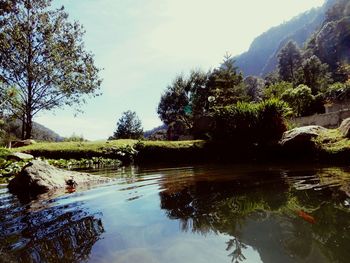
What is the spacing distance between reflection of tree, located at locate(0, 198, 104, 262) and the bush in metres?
12.2

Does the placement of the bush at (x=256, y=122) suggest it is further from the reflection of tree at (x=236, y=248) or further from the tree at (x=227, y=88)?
the tree at (x=227, y=88)

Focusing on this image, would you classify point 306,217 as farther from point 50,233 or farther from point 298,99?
point 298,99

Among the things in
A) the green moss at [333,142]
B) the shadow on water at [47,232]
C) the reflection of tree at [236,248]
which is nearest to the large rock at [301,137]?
the green moss at [333,142]

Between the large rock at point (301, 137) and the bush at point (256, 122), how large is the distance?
51.1 inches

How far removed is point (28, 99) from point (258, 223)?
92.6 ft

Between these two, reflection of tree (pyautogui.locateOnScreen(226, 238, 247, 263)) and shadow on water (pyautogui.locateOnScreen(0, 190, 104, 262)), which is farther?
shadow on water (pyautogui.locateOnScreen(0, 190, 104, 262))

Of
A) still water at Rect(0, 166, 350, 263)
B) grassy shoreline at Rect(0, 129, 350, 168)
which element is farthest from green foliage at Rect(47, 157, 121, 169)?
still water at Rect(0, 166, 350, 263)

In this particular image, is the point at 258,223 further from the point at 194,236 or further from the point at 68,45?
the point at 68,45

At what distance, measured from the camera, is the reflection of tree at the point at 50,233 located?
8.79 feet

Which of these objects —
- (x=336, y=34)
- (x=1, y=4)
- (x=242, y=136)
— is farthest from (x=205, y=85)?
(x=336, y=34)

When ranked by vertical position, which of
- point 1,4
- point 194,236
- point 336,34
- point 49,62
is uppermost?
point 336,34

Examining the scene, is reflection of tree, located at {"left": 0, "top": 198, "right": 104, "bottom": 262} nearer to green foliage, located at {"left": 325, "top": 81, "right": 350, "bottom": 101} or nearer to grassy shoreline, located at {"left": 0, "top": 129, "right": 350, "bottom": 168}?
grassy shoreline, located at {"left": 0, "top": 129, "right": 350, "bottom": 168}

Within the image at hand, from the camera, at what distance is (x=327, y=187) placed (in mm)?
5277

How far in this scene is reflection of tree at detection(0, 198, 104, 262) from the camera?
2678mm
